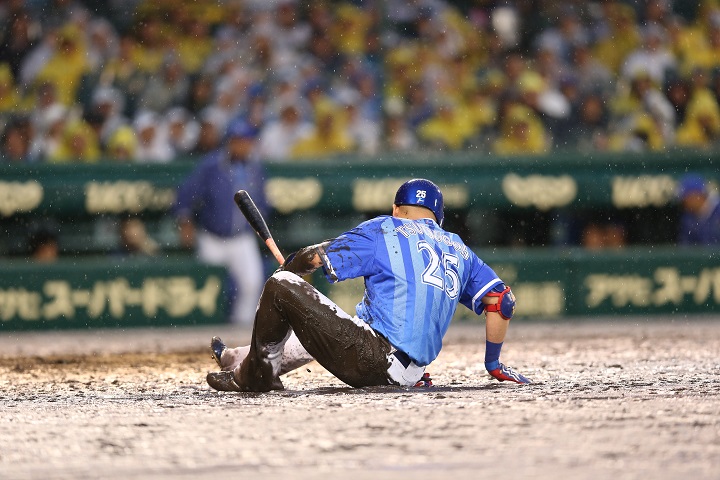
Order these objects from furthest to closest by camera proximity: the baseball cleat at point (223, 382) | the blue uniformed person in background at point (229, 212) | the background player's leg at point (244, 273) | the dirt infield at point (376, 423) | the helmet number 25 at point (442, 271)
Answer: the background player's leg at point (244, 273) < the blue uniformed person in background at point (229, 212) < the baseball cleat at point (223, 382) < the helmet number 25 at point (442, 271) < the dirt infield at point (376, 423)

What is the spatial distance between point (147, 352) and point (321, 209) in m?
3.60

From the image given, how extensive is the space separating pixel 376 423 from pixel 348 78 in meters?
9.81


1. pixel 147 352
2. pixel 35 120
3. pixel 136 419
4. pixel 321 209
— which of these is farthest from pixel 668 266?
pixel 136 419

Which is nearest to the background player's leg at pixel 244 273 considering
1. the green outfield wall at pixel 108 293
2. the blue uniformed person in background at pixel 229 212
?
the blue uniformed person in background at pixel 229 212

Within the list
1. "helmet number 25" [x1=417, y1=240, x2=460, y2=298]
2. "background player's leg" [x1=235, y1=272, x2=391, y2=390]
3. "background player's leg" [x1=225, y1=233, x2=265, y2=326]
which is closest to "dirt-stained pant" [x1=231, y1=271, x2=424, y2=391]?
"background player's leg" [x1=235, y1=272, x2=391, y2=390]

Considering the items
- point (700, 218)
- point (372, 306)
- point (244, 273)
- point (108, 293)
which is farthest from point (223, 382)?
point (700, 218)

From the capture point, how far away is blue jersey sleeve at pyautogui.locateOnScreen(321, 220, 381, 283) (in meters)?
7.04

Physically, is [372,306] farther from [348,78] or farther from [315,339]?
[348,78]

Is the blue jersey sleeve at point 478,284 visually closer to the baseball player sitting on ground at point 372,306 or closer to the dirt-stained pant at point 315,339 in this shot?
the baseball player sitting on ground at point 372,306

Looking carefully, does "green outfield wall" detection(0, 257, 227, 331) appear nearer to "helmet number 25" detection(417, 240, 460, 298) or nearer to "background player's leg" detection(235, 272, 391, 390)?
"background player's leg" detection(235, 272, 391, 390)

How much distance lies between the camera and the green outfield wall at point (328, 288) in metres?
13.6

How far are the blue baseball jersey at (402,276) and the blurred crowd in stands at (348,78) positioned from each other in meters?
7.08

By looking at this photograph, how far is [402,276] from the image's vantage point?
7.11 metres

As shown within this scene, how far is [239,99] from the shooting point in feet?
48.3
